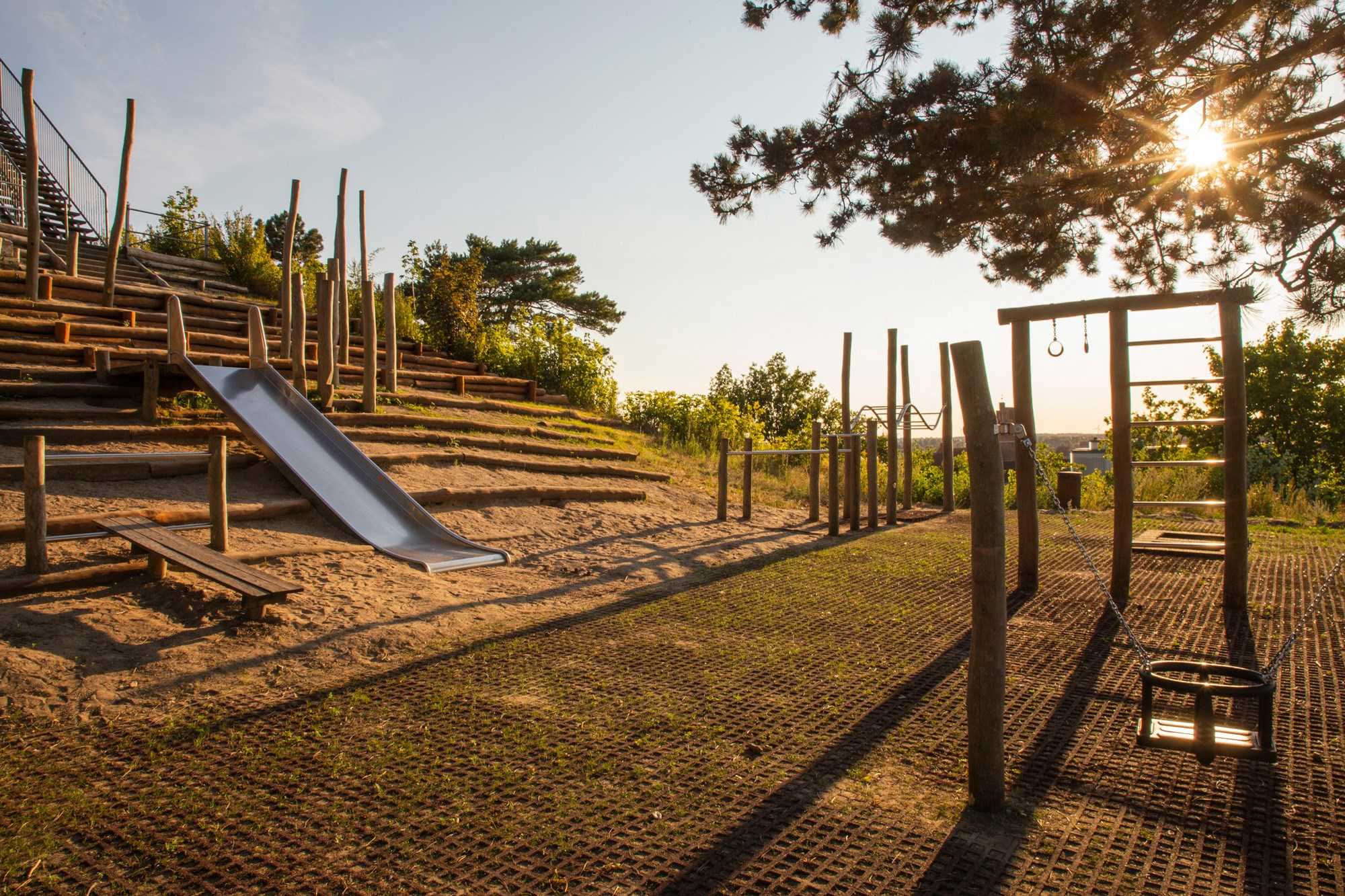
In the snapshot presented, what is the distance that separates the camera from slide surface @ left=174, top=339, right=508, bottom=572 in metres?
6.71

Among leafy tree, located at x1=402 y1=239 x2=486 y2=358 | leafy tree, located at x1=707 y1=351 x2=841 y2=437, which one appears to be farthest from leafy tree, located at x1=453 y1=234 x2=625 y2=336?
leafy tree, located at x1=402 y1=239 x2=486 y2=358

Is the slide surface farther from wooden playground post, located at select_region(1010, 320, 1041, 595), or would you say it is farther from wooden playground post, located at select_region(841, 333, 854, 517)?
wooden playground post, located at select_region(841, 333, 854, 517)

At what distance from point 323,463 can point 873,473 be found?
5.81 m

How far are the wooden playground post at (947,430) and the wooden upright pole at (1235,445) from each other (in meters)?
6.78

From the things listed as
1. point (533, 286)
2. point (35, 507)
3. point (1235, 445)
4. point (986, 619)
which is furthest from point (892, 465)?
point (533, 286)

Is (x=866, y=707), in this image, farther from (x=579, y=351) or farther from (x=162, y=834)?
(x=579, y=351)

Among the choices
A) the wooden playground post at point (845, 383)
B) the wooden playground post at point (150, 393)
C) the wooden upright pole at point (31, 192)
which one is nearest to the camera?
the wooden playground post at point (150, 393)

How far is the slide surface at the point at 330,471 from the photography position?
671 centimetres

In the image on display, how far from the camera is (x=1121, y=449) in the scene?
5.53 meters

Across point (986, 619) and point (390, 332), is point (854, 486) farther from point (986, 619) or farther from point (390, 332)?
point (986, 619)

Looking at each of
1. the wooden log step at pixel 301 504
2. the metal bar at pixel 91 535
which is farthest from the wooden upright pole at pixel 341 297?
the metal bar at pixel 91 535

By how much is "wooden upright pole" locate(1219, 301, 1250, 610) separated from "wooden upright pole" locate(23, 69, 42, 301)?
11.9 m

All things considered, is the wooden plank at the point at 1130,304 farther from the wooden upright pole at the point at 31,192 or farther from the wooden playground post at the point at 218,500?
the wooden upright pole at the point at 31,192

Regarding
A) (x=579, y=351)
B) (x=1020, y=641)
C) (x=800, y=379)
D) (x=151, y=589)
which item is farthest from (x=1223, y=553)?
(x=800, y=379)
